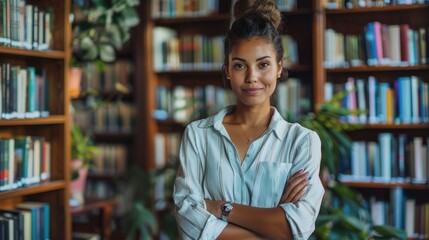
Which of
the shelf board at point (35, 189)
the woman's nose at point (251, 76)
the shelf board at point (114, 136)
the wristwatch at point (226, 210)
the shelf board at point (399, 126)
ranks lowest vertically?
the shelf board at point (35, 189)

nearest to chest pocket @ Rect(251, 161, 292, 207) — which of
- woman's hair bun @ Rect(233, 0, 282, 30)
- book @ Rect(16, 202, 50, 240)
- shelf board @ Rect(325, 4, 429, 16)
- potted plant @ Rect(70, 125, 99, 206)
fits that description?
woman's hair bun @ Rect(233, 0, 282, 30)

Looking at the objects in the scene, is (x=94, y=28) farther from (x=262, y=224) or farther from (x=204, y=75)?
(x=262, y=224)

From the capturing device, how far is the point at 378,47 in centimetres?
383

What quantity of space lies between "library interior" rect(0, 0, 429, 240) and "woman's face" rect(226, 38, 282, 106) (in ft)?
0.66

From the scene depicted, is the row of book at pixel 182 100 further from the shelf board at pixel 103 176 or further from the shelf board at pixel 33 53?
the shelf board at pixel 33 53

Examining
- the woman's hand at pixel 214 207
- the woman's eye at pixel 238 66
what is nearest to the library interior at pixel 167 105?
the woman's hand at pixel 214 207

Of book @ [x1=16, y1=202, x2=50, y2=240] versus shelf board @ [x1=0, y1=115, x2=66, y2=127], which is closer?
shelf board @ [x1=0, y1=115, x2=66, y2=127]

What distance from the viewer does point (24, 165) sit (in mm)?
2777

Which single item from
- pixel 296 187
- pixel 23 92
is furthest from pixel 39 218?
pixel 296 187

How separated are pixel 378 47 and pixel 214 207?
2.52 metres

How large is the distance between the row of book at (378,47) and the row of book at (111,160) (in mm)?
1848

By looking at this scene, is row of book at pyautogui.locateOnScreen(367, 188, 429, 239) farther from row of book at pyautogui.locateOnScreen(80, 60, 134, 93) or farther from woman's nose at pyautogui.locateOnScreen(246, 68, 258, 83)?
woman's nose at pyautogui.locateOnScreen(246, 68, 258, 83)

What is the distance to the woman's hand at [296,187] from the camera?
1630mm

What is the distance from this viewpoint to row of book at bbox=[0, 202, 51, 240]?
266cm
